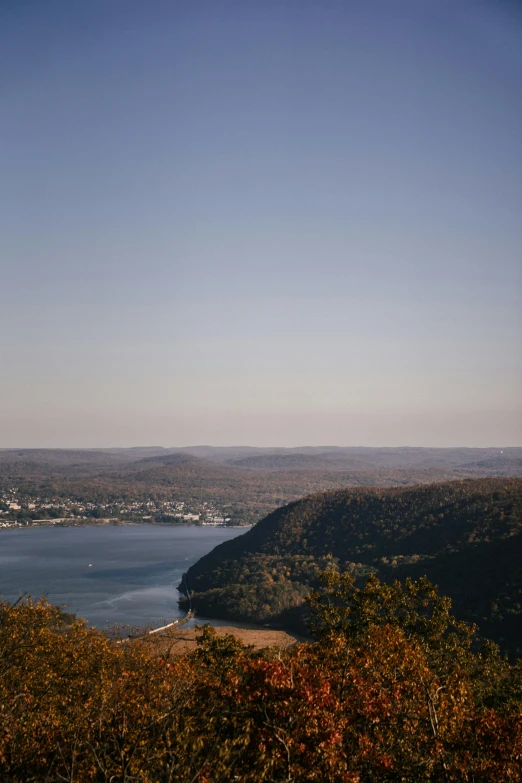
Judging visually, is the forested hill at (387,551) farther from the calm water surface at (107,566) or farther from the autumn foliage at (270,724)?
the autumn foliage at (270,724)

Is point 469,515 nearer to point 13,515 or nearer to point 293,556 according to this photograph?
point 293,556

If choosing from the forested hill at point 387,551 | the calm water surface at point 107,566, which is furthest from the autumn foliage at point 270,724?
the calm water surface at point 107,566

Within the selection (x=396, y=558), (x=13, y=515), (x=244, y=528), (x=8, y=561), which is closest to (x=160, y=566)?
(x=8, y=561)

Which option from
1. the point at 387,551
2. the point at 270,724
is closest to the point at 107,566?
the point at 387,551

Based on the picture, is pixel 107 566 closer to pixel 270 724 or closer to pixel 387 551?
pixel 387 551

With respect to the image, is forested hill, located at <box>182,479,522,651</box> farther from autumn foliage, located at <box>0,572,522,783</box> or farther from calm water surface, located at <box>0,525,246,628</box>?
autumn foliage, located at <box>0,572,522,783</box>

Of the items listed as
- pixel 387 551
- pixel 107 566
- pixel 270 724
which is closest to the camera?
pixel 270 724
